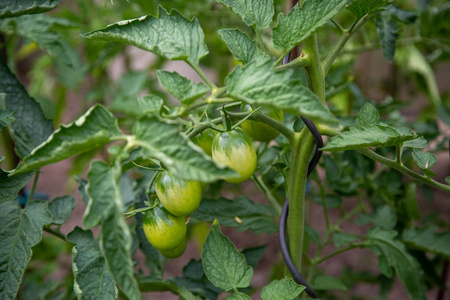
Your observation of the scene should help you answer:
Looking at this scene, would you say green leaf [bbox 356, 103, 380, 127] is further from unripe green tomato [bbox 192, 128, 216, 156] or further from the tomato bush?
unripe green tomato [bbox 192, 128, 216, 156]

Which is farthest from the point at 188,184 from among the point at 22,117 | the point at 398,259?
the point at 398,259

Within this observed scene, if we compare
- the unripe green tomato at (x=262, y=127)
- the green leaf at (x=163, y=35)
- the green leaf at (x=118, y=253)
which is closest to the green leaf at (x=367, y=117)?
the unripe green tomato at (x=262, y=127)

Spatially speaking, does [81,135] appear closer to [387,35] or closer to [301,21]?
[301,21]

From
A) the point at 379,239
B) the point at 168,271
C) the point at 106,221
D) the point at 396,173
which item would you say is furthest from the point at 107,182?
the point at 168,271

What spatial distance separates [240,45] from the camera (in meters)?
0.45

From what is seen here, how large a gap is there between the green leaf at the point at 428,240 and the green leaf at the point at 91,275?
552mm

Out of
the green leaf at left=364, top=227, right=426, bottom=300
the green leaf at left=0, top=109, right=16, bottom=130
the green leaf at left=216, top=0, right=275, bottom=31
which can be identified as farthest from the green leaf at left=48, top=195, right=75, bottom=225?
the green leaf at left=364, top=227, right=426, bottom=300

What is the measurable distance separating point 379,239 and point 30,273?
0.91 meters

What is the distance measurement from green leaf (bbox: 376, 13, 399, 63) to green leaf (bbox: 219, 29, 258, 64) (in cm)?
32

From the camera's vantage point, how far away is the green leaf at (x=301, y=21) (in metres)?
0.43

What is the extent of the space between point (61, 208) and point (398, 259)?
0.58 meters

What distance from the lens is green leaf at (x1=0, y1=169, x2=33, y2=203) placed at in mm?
524

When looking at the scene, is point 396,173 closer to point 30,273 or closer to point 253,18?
point 253,18

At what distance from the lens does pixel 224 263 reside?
52 cm
